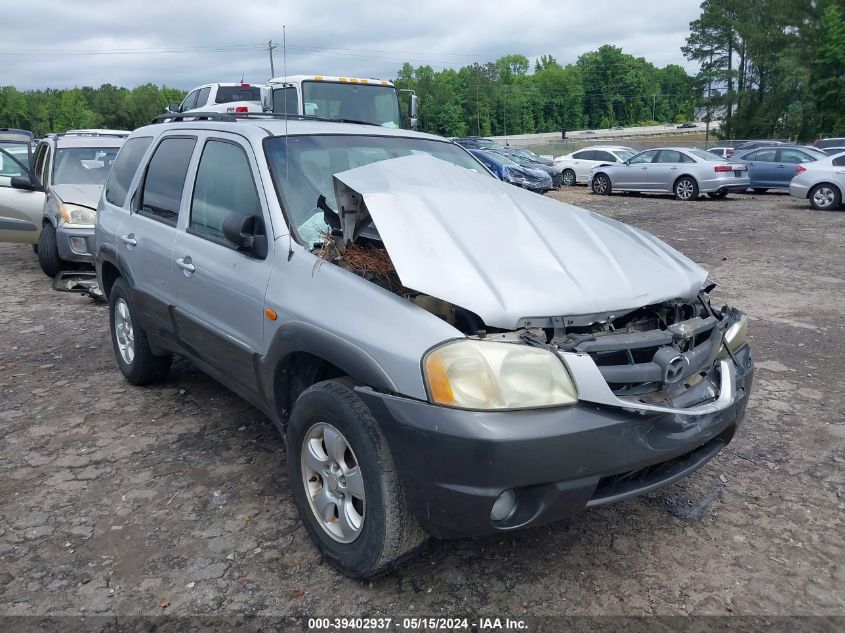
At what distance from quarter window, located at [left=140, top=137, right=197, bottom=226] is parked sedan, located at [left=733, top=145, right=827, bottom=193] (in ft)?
64.0

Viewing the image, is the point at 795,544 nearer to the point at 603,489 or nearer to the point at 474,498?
the point at 603,489

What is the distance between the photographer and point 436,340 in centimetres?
252

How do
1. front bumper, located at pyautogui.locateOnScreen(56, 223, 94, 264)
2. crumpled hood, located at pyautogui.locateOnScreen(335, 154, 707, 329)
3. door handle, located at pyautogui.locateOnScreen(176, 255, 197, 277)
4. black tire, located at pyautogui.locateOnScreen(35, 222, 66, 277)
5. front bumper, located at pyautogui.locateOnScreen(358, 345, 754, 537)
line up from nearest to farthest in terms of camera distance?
front bumper, located at pyautogui.locateOnScreen(358, 345, 754, 537) < crumpled hood, located at pyautogui.locateOnScreen(335, 154, 707, 329) < door handle, located at pyautogui.locateOnScreen(176, 255, 197, 277) < front bumper, located at pyautogui.locateOnScreen(56, 223, 94, 264) < black tire, located at pyautogui.locateOnScreen(35, 222, 66, 277)

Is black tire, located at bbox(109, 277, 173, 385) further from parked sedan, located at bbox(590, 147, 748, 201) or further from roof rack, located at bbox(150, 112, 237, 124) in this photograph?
parked sedan, located at bbox(590, 147, 748, 201)

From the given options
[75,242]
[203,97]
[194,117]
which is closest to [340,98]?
[75,242]

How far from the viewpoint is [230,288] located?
3.56 metres

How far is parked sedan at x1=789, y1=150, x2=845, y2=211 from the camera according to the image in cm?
1628

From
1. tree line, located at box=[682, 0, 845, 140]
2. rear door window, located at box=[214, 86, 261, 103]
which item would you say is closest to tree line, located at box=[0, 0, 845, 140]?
tree line, located at box=[682, 0, 845, 140]

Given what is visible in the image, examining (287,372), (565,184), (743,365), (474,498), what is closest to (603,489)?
(474,498)

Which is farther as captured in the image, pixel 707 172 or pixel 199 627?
pixel 707 172

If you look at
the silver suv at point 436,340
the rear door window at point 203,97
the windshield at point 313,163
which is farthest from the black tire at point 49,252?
the rear door window at point 203,97

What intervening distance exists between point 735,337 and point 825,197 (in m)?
15.8

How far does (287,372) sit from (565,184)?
24480 millimetres

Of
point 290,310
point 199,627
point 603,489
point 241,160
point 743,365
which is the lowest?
point 199,627
